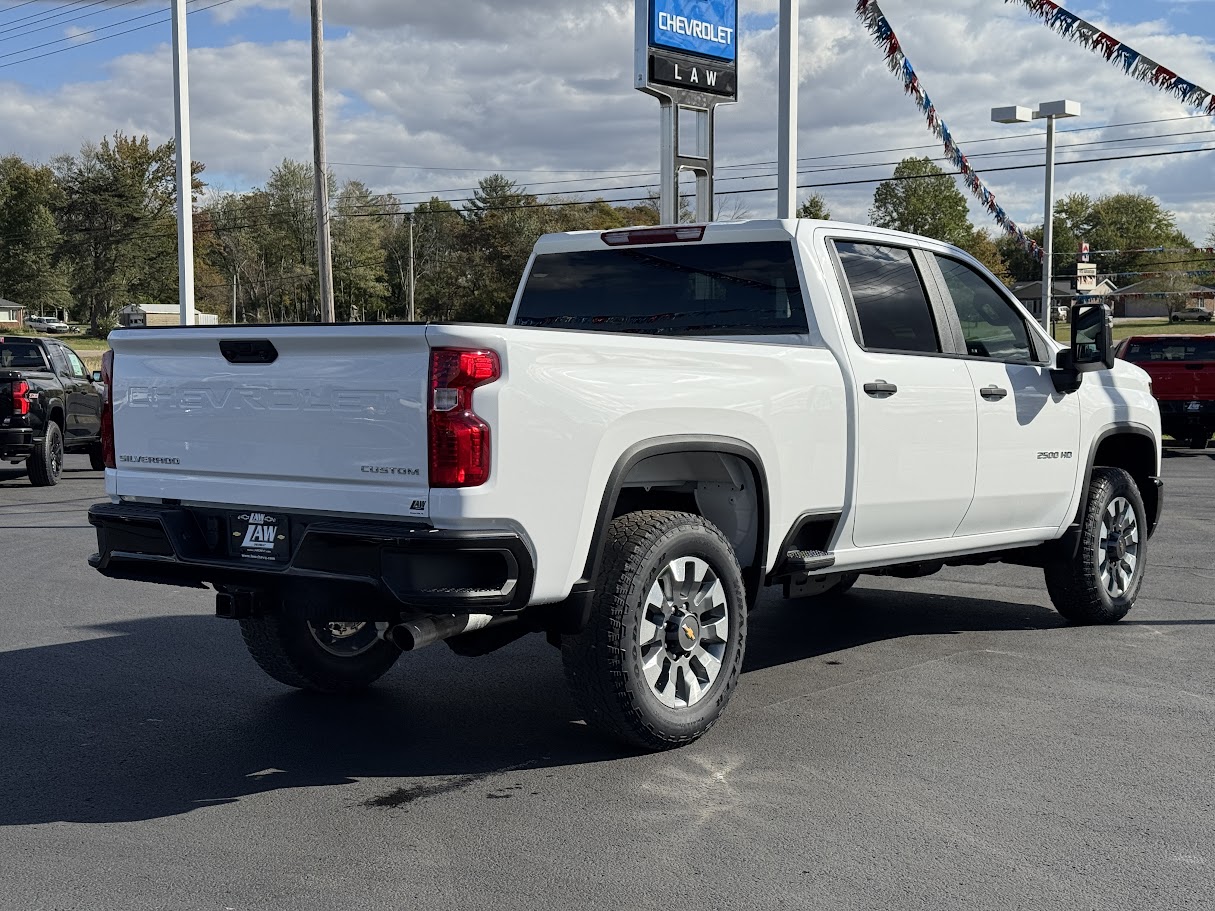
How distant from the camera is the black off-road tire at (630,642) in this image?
504 cm

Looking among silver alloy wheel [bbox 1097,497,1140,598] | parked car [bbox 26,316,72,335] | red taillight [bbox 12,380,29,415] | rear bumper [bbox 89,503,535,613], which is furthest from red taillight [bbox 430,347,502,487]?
parked car [bbox 26,316,72,335]

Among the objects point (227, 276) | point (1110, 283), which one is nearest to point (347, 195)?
point (227, 276)

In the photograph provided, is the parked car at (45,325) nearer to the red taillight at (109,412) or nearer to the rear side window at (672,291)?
the rear side window at (672,291)

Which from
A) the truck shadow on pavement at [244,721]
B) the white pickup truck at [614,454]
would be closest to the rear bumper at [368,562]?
the white pickup truck at [614,454]

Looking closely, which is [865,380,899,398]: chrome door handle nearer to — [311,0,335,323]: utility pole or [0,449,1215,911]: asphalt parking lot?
[0,449,1215,911]: asphalt parking lot

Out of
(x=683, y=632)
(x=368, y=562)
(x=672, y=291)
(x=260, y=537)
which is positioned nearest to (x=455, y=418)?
(x=368, y=562)

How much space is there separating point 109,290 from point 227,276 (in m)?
10.2

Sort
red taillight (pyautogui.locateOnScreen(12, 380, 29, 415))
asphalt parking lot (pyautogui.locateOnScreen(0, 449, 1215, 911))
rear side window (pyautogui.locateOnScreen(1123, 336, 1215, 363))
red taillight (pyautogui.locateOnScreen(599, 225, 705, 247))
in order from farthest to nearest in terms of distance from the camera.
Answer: rear side window (pyautogui.locateOnScreen(1123, 336, 1215, 363)) < red taillight (pyautogui.locateOnScreen(12, 380, 29, 415)) < red taillight (pyautogui.locateOnScreen(599, 225, 705, 247)) < asphalt parking lot (pyautogui.locateOnScreen(0, 449, 1215, 911))

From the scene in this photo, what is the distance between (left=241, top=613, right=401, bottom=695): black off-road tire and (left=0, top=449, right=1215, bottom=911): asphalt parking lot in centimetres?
13

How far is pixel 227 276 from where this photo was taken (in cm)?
10625

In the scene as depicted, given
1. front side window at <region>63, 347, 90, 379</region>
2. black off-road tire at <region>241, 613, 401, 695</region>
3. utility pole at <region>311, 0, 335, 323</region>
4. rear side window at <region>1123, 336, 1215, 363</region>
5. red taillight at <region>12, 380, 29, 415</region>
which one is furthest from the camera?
utility pole at <region>311, 0, 335, 323</region>

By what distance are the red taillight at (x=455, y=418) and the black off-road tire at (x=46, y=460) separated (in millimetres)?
14438

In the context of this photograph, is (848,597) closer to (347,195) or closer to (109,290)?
(347,195)

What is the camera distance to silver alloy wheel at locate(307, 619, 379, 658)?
6227mm
